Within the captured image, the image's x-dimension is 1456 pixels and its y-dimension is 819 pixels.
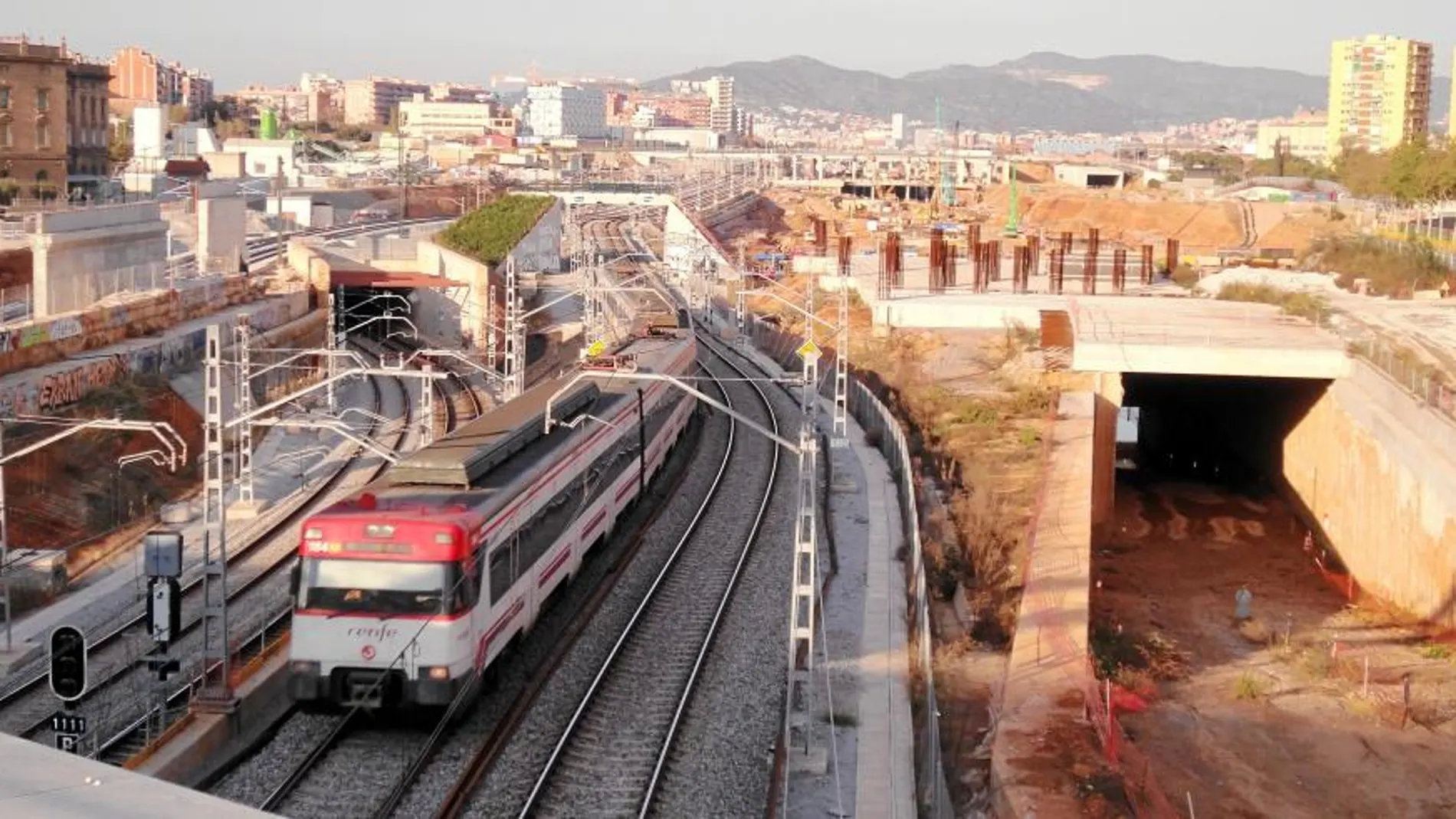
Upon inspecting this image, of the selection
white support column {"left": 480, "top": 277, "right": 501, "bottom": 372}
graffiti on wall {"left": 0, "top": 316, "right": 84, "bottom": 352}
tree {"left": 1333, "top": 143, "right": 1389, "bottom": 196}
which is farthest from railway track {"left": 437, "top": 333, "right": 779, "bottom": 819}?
tree {"left": 1333, "top": 143, "right": 1389, "bottom": 196}

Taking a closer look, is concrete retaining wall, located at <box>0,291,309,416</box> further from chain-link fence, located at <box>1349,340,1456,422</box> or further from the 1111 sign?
chain-link fence, located at <box>1349,340,1456,422</box>

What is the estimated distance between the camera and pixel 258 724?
15.8m

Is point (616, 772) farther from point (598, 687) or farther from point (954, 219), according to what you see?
point (954, 219)

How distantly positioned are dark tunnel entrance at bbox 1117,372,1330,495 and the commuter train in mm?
22638

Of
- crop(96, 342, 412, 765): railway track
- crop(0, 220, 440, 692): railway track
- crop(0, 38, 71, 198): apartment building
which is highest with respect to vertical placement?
crop(0, 38, 71, 198): apartment building

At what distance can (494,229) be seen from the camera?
63.8 m

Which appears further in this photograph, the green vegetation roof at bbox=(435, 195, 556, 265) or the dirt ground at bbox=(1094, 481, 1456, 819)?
the green vegetation roof at bbox=(435, 195, 556, 265)

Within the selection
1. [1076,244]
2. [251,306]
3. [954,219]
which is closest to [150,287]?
[251,306]

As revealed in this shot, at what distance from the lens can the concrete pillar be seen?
32688 mm

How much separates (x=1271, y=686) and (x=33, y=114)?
1850 inches

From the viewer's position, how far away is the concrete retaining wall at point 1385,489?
24203mm

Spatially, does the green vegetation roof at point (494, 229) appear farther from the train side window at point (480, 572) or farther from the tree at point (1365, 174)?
the train side window at point (480, 572)

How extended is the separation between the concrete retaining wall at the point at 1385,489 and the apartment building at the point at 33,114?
39.4m

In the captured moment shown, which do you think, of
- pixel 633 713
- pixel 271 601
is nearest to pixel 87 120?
pixel 271 601
